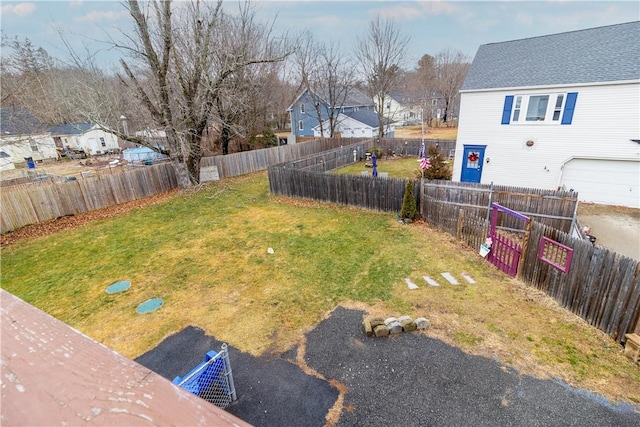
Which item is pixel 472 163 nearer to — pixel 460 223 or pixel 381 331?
pixel 460 223

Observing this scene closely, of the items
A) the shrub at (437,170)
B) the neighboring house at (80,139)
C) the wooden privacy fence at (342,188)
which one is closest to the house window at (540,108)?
the shrub at (437,170)

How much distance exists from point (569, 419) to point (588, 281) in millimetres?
3073

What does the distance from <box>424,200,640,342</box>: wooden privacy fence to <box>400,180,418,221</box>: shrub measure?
4.53m

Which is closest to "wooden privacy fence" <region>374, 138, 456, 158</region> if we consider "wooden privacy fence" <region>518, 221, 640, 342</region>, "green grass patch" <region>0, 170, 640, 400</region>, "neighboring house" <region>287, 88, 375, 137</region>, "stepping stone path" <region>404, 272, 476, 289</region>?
"neighboring house" <region>287, 88, 375, 137</region>

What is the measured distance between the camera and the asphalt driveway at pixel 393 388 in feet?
15.2

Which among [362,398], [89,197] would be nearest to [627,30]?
[362,398]

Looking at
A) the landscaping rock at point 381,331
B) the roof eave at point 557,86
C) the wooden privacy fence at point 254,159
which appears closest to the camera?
the landscaping rock at point 381,331

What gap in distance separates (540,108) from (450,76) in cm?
3845

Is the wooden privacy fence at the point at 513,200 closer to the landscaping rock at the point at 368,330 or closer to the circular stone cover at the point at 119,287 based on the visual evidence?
the landscaping rock at the point at 368,330

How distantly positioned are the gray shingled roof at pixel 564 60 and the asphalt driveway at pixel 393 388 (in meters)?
14.1

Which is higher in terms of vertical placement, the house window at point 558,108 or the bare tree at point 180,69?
the bare tree at point 180,69

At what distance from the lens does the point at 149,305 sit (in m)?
7.63

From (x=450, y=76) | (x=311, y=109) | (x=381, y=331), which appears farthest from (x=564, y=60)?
(x=450, y=76)

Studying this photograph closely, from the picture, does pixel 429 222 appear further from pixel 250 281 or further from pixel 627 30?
pixel 627 30
